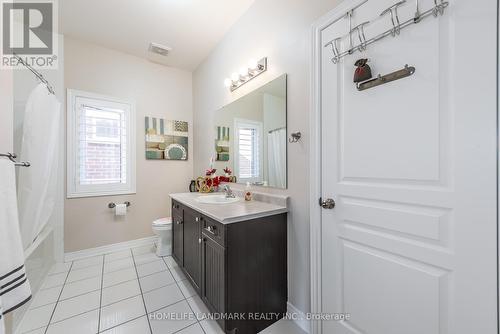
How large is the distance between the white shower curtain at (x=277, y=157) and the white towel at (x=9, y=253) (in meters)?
1.58

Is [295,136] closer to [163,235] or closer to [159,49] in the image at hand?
[163,235]

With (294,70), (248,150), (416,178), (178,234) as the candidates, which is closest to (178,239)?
(178,234)

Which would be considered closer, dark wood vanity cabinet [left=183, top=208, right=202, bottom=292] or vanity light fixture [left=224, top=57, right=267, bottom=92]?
dark wood vanity cabinet [left=183, top=208, right=202, bottom=292]

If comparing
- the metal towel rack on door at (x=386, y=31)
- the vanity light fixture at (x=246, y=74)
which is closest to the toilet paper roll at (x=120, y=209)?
the vanity light fixture at (x=246, y=74)

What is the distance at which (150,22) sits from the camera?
229 centimetres

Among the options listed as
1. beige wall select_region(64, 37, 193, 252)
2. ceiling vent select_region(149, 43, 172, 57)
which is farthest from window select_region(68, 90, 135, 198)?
ceiling vent select_region(149, 43, 172, 57)

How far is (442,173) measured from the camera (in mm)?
892

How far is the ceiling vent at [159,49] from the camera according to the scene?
2697 millimetres

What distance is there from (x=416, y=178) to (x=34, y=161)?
264 centimetres

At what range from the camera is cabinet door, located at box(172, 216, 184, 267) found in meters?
2.12

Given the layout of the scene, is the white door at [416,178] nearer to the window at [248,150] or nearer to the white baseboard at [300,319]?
the white baseboard at [300,319]

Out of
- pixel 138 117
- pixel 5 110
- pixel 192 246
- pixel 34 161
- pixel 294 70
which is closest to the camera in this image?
pixel 5 110

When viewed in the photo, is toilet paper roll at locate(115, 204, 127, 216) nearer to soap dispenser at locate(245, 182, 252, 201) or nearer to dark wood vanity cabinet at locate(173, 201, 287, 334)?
dark wood vanity cabinet at locate(173, 201, 287, 334)

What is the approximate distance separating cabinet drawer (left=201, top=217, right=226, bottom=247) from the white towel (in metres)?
0.96
